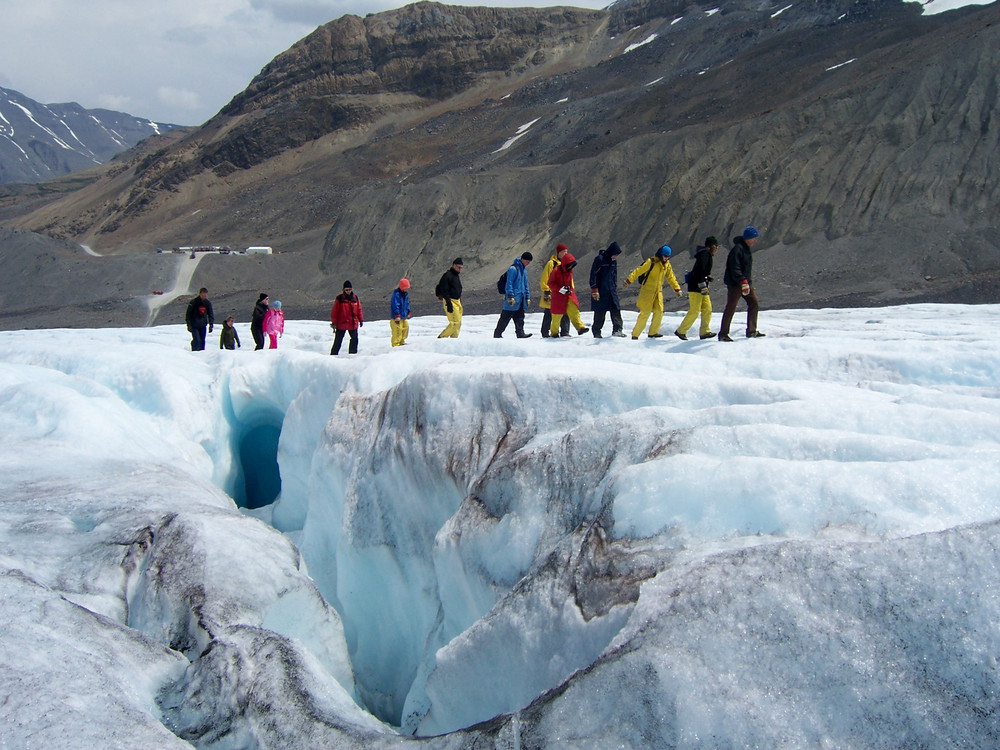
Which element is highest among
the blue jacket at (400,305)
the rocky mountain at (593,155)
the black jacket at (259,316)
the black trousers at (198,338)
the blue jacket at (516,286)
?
the rocky mountain at (593,155)

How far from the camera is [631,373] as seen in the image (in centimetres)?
555

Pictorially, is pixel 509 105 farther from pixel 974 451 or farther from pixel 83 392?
pixel 974 451

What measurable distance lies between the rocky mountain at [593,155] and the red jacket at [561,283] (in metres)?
12.3

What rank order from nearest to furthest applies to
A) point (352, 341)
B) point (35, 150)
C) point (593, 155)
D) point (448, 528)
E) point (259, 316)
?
point (448, 528) < point (352, 341) < point (259, 316) < point (593, 155) < point (35, 150)

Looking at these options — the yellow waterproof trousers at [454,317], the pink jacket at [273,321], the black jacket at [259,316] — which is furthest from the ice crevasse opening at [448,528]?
the pink jacket at [273,321]

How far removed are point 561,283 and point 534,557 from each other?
17.4 feet

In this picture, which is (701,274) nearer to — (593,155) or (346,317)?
(346,317)

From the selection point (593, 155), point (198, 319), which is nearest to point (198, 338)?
point (198, 319)

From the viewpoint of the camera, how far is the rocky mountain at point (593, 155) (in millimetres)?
22219

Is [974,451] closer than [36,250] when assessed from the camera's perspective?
Yes

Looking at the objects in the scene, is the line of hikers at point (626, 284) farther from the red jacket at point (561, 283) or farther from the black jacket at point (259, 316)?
the black jacket at point (259, 316)

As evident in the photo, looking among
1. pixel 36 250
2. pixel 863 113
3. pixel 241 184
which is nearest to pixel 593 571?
pixel 863 113

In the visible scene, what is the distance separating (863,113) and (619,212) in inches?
368

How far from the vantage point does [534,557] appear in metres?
4.36
